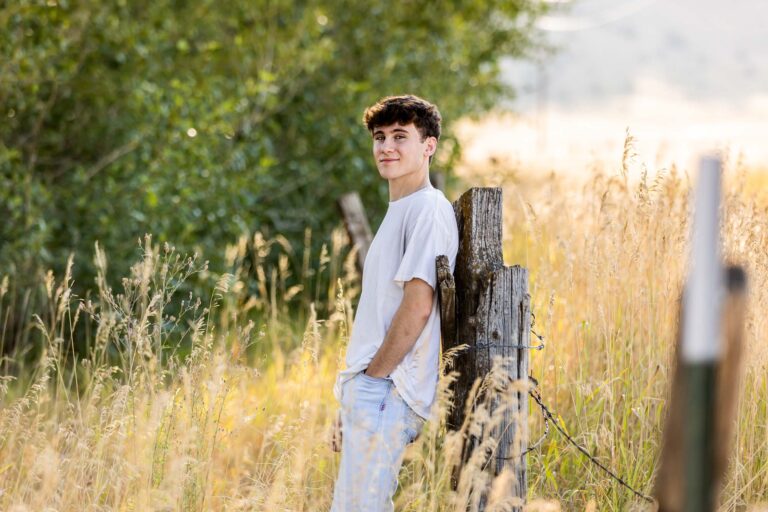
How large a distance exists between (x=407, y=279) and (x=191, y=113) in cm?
454

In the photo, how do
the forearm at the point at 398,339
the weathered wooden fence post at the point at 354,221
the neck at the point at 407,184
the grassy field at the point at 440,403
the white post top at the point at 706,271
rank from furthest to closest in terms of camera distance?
1. the weathered wooden fence post at the point at 354,221
2. the grassy field at the point at 440,403
3. the neck at the point at 407,184
4. the forearm at the point at 398,339
5. the white post top at the point at 706,271

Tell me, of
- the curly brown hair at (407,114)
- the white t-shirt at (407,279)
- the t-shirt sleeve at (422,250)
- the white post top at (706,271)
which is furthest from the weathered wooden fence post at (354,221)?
the white post top at (706,271)

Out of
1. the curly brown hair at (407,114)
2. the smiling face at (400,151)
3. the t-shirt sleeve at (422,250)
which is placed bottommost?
the t-shirt sleeve at (422,250)

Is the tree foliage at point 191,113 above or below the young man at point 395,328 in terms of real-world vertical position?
above

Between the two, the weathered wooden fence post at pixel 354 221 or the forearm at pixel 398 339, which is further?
the weathered wooden fence post at pixel 354 221

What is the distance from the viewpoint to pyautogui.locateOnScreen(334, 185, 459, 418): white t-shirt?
329 centimetres

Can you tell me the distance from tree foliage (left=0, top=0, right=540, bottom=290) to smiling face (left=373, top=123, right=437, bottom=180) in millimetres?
3682

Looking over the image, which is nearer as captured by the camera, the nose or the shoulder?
the shoulder

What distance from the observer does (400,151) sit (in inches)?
136

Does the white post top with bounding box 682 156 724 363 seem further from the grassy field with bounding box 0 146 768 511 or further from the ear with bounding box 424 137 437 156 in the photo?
the ear with bounding box 424 137 437 156

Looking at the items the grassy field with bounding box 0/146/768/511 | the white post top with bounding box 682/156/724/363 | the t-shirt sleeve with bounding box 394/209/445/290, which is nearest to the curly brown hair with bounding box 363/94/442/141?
the t-shirt sleeve with bounding box 394/209/445/290

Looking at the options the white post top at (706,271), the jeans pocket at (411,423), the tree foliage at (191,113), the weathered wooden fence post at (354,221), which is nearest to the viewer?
the white post top at (706,271)

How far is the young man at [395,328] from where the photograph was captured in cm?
325

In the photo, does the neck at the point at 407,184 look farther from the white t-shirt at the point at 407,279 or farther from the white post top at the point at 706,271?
the white post top at the point at 706,271
